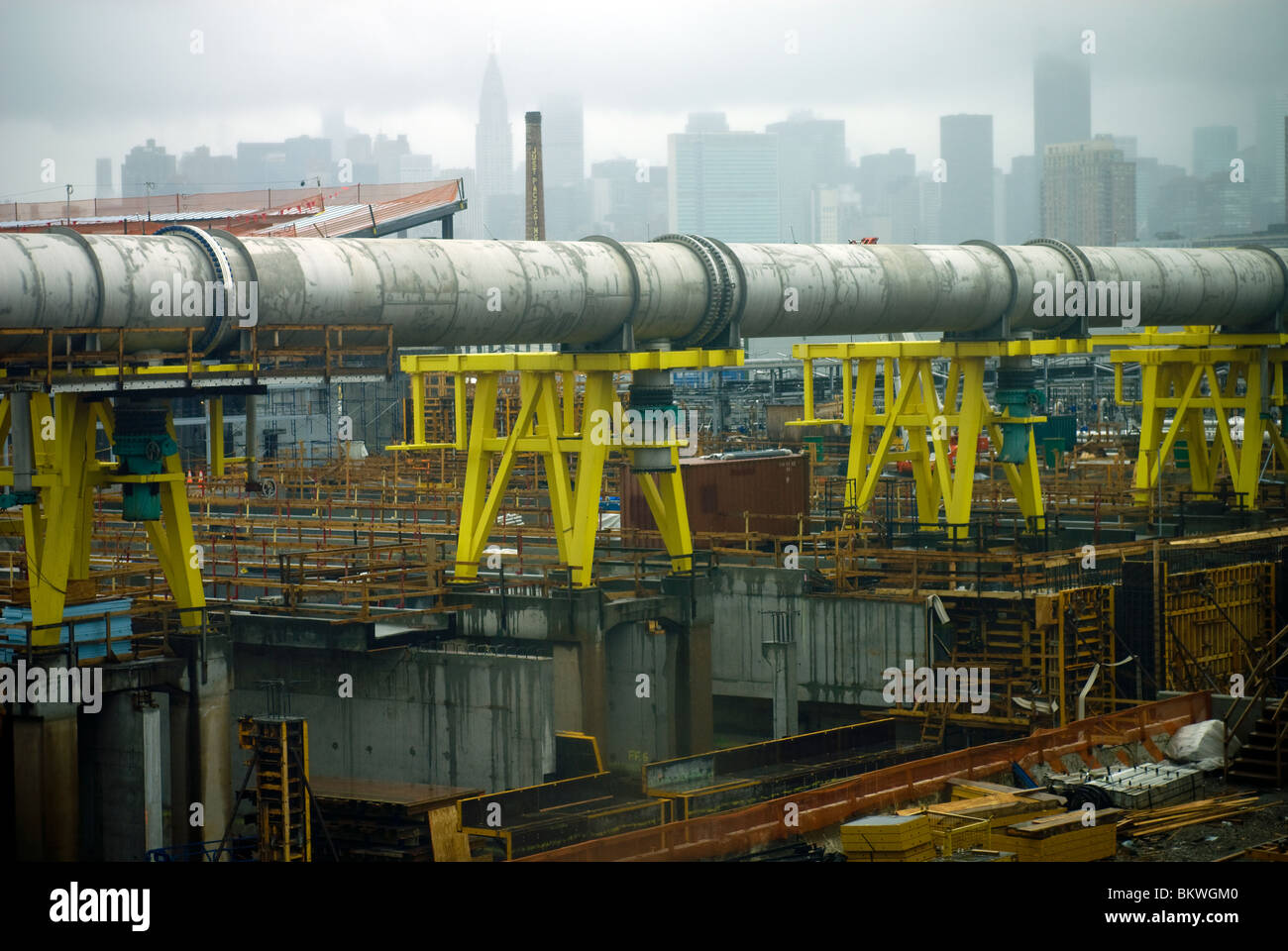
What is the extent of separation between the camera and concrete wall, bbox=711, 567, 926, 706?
1272 inches

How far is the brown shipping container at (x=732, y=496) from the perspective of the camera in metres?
38.6

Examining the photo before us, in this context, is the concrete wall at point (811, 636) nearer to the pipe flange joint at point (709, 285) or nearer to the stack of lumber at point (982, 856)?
the pipe flange joint at point (709, 285)

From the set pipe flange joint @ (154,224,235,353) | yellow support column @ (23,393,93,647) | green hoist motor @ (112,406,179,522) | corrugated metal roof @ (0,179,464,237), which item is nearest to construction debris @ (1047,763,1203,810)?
pipe flange joint @ (154,224,235,353)

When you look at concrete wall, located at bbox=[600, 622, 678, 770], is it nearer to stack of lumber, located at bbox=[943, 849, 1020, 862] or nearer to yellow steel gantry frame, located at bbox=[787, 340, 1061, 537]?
yellow steel gantry frame, located at bbox=[787, 340, 1061, 537]

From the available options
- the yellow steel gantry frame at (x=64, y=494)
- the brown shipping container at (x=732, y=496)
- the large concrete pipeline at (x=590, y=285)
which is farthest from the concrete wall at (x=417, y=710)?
the brown shipping container at (x=732, y=496)

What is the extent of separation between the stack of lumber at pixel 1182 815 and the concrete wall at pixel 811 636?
324 inches

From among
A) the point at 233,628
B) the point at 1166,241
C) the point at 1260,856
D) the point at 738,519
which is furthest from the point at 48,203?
the point at 1166,241

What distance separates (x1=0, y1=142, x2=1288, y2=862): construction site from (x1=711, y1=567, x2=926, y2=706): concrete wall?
8 centimetres

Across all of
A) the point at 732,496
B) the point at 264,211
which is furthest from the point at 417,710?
the point at 264,211

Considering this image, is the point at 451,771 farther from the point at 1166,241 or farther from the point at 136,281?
the point at 1166,241

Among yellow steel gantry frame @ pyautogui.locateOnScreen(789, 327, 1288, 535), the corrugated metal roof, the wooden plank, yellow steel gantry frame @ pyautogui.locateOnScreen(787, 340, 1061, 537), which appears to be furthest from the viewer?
the corrugated metal roof

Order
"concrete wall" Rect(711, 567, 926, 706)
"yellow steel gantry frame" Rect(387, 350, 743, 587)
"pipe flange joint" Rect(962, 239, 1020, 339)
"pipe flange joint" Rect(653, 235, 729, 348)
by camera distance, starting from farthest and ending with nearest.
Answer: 1. "pipe flange joint" Rect(962, 239, 1020, 339)
2. "concrete wall" Rect(711, 567, 926, 706)
3. "pipe flange joint" Rect(653, 235, 729, 348)
4. "yellow steel gantry frame" Rect(387, 350, 743, 587)
